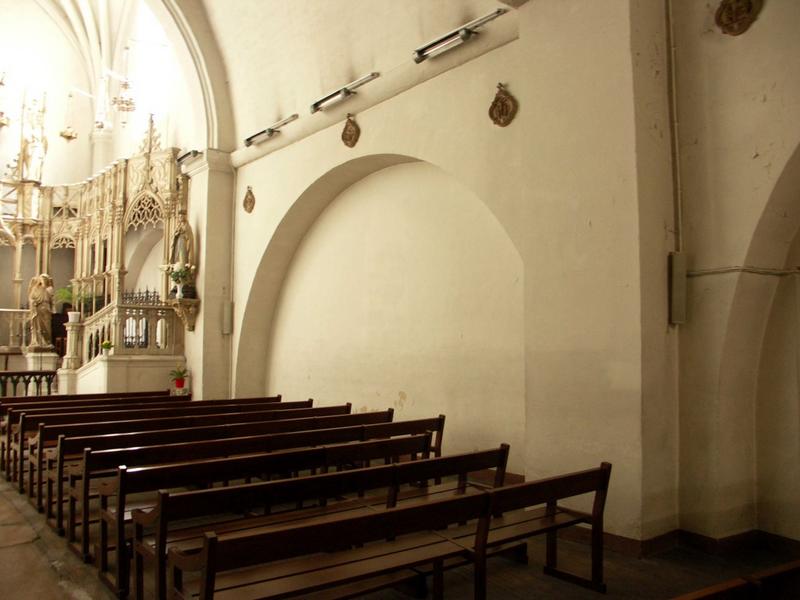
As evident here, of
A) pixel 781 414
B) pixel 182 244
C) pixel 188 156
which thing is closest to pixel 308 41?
pixel 188 156

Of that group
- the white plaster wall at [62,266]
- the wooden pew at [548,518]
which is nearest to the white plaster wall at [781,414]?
the wooden pew at [548,518]

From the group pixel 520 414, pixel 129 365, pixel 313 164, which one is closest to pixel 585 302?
pixel 520 414

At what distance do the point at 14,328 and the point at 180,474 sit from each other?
16312 millimetres

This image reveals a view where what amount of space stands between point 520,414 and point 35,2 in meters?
19.2

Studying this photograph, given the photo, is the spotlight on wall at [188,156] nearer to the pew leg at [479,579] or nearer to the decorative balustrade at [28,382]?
the decorative balustrade at [28,382]

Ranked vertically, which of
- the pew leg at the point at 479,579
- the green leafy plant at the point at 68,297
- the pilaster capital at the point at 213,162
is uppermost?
the pilaster capital at the point at 213,162

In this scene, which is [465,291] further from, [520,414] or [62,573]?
[62,573]

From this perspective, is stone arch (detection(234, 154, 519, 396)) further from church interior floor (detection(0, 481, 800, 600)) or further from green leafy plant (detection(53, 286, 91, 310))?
green leafy plant (detection(53, 286, 91, 310))

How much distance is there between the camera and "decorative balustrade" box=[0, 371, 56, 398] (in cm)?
1233

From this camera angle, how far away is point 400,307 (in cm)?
868

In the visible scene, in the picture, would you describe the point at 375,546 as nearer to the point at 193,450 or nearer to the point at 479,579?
the point at 479,579

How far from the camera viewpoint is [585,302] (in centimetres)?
523

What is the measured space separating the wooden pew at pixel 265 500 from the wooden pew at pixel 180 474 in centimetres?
18

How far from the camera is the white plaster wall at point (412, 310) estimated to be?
7164 mm
